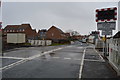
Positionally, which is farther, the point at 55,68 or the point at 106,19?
the point at 106,19

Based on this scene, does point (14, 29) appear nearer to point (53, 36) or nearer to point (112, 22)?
point (53, 36)

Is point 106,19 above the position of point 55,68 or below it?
above

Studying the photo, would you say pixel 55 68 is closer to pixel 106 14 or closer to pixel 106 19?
pixel 106 19

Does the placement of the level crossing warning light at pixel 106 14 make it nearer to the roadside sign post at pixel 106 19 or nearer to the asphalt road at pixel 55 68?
the roadside sign post at pixel 106 19

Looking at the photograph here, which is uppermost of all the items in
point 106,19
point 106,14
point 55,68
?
A: point 106,14

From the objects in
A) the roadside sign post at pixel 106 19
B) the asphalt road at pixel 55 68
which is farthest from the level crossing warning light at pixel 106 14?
the asphalt road at pixel 55 68

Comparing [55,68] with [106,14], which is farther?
[106,14]

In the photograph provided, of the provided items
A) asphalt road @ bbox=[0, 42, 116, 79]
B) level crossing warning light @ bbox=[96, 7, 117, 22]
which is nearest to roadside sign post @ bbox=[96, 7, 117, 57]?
level crossing warning light @ bbox=[96, 7, 117, 22]

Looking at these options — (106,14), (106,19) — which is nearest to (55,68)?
(106,19)

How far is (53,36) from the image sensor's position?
63000 millimetres

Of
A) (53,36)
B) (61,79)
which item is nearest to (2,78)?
(61,79)

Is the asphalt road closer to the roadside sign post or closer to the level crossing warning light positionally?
the roadside sign post

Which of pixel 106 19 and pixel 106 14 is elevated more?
pixel 106 14

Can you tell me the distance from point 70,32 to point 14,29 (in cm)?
5245
